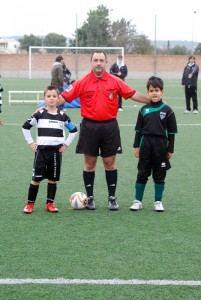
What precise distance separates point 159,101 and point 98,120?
715 mm

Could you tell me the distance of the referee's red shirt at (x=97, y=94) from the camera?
711 centimetres

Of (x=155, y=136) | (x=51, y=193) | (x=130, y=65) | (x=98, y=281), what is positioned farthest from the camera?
(x=130, y=65)

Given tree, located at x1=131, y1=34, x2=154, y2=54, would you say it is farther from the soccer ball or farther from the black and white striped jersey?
the black and white striped jersey

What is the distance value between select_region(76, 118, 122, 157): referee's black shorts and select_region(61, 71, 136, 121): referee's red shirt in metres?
0.07

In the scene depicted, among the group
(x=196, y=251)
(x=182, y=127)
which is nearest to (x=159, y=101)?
(x=196, y=251)

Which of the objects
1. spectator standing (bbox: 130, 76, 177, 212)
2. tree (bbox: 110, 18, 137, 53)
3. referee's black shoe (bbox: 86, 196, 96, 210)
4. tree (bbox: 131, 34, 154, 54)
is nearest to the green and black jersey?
spectator standing (bbox: 130, 76, 177, 212)

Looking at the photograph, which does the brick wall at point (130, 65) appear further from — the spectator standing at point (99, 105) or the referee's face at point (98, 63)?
the referee's face at point (98, 63)

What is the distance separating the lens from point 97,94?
710 cm

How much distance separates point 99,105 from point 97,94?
0.41 feet

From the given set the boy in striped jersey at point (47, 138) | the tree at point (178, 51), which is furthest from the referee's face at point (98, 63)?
the tree at point (178, 51)

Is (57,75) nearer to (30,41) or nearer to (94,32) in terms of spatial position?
(94,32)

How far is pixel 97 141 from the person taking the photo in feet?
23.8

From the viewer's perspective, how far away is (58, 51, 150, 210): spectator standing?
23.3ft

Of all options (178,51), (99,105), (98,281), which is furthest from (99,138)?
(178,51)
